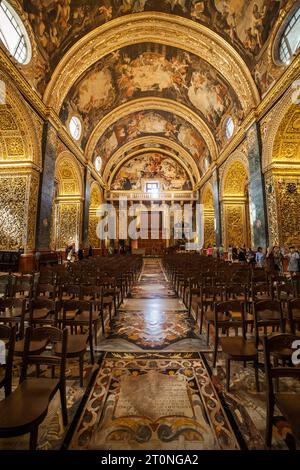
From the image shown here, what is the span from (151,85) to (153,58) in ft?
8.16

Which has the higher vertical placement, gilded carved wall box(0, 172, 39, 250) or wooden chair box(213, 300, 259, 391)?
gilded carved wall box(0, 172, 39, 250)

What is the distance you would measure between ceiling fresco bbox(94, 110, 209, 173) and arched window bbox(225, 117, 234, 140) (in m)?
4.25

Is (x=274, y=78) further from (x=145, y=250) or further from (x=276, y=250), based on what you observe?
(x=145, y=250)

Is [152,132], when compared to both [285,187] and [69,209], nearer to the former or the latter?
[69,209]

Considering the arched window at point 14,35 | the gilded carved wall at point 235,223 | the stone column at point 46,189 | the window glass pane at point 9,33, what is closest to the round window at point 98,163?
the stone column at point 46,189

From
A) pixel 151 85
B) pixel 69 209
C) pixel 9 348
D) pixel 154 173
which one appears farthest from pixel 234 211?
pixel 9 348

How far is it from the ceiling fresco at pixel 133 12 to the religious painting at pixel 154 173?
50.7 feet

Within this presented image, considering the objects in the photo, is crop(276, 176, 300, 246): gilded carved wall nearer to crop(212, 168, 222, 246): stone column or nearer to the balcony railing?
crop(212, 168, 222, 246): stone column

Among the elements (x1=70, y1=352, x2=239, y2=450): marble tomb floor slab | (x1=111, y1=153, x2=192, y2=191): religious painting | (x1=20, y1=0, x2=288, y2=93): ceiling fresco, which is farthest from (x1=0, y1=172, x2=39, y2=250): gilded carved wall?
(x1=111, y1=153, x2=192, y2=191): religious painting

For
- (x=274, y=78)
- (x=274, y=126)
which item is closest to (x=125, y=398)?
(x=274, y=126)

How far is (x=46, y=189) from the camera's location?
36.2ft

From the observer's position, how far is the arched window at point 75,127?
14488 millimetres

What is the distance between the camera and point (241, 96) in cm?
Answer: 1183

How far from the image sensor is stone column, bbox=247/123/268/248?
1039cm
